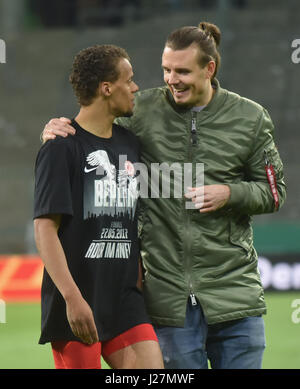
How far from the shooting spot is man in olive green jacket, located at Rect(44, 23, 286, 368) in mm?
3949

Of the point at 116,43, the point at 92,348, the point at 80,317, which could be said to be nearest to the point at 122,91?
the point at 80,317

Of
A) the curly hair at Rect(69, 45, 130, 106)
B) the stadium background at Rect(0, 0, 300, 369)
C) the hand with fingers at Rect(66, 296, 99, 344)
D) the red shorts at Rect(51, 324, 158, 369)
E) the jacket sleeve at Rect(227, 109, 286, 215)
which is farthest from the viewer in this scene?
the stadium background at Rect(0, 0, 300, 369)

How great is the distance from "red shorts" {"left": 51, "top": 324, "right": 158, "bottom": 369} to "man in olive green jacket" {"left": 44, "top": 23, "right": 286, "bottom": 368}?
24 cm

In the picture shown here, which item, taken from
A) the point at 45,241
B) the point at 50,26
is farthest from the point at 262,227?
the point at 50,26

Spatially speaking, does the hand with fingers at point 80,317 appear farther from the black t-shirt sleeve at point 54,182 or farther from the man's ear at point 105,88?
the man's ear at point 105,88

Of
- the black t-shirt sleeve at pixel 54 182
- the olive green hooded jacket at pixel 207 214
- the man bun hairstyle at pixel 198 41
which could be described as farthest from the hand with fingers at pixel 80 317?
the man bun hairstyle at pixel 198 41

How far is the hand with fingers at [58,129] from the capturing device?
368 centimetres

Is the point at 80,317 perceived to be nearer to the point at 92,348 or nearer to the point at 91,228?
the point at 92,348

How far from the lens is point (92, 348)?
12.0 ft

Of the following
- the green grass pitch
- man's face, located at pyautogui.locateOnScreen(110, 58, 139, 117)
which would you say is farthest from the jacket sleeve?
the green grass pitch

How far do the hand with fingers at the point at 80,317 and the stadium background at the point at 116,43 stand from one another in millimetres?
8118

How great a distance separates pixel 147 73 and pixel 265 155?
1575cm

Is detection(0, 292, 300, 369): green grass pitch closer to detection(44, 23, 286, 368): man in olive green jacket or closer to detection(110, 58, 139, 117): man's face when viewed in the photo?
detection(44, 23, 286, 368): man in olive green jacket

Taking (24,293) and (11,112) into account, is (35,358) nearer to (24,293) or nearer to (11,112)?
(24,293)
